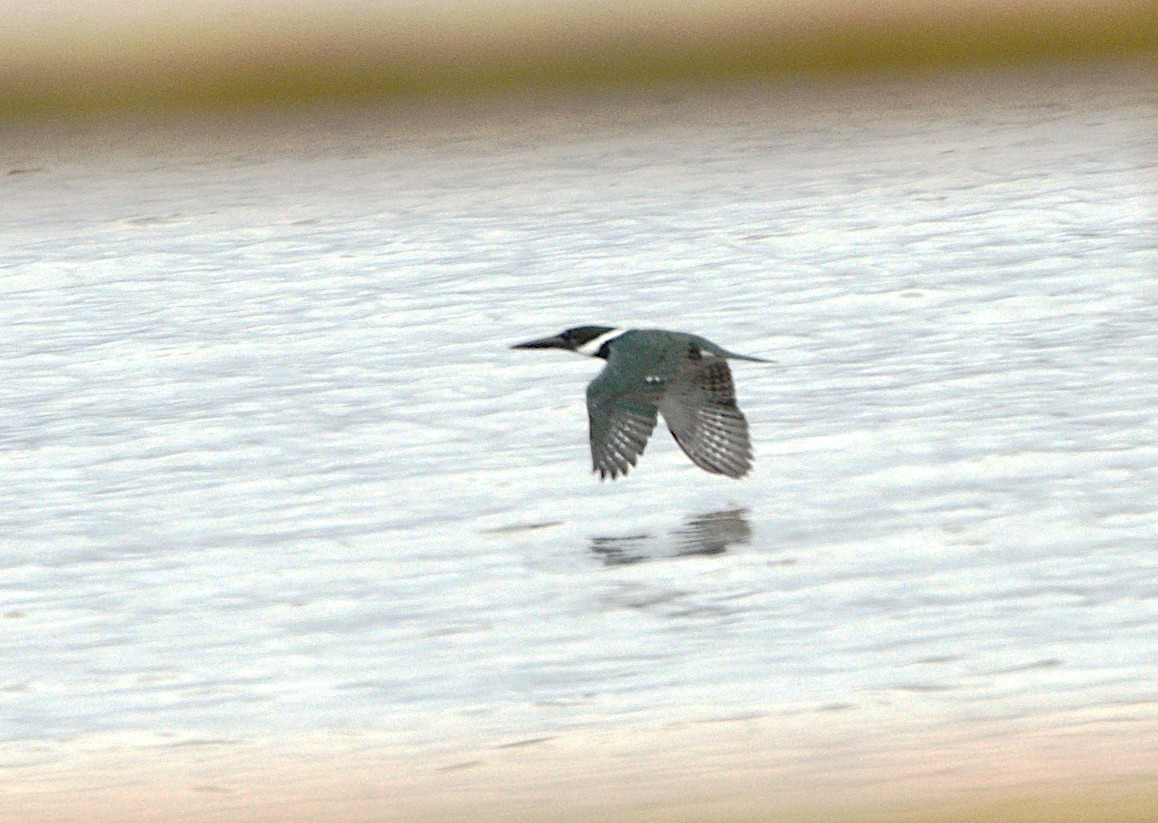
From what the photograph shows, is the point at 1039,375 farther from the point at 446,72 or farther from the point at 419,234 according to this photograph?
the point at 446,72

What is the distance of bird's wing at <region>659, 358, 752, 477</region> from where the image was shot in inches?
371

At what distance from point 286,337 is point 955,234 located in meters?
4.78

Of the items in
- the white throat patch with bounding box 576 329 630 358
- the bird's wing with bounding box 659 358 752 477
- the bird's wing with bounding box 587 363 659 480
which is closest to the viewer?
the bird's wing with bounding box 587 363 659 480

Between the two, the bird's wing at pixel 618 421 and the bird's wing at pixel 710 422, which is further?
the bird's wing at pixel 710 422

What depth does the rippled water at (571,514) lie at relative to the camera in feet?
22.4

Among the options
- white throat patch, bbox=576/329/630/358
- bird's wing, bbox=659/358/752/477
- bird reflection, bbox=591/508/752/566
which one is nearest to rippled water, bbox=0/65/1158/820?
bird reflection, bbox=591/508/752/566

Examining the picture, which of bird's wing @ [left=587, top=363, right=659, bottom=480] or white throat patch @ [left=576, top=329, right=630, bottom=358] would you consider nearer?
bird's wing @ [left=587, top=363, right=659, bottom=480]

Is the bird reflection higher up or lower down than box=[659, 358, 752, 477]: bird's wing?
lower down

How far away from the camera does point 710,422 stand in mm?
9469

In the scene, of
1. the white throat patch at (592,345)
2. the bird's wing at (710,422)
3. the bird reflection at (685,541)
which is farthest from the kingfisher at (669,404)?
the white throat patch at (592,345)

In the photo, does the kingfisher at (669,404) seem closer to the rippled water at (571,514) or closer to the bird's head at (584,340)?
the rippled water at (571,514)

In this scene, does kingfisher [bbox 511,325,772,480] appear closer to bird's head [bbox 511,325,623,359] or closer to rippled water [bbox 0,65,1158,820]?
rippled water [bbox 0,65,1158,820]

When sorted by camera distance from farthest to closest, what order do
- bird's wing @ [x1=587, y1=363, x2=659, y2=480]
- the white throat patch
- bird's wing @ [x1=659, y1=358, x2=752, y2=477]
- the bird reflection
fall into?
the white throat patch < bird's wing @ [x1=659, y1=358, x2=752, y2=477] < bird's wing @ [x1=587, y1=363, x2=659, y2=480] < the bird reflection

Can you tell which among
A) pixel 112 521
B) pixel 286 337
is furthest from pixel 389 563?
pixel 286 337
